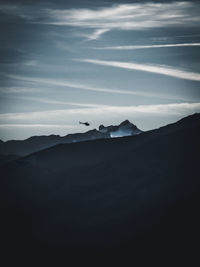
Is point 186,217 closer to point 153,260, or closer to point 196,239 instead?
point 196,239

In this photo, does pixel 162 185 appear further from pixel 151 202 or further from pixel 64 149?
pixel 64 149

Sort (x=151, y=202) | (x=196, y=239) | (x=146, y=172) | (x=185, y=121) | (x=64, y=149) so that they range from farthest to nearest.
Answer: (x=64, y=149) → (x=185, y=121) → (x=146, y=172) → (x=151, y=202) → (x=196, y=239)

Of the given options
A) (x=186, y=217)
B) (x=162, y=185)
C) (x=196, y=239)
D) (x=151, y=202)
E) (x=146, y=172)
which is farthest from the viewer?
(x=146, y=172)

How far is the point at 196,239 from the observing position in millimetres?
53281

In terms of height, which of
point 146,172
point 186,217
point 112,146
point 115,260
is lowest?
point 115,260

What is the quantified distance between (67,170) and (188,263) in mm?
44755

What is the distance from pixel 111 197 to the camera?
70.6 metres

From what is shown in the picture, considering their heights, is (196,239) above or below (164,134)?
below

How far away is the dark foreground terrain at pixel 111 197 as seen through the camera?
56781 mm

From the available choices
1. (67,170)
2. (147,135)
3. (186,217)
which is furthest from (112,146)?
(186,217)

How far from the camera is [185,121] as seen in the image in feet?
309

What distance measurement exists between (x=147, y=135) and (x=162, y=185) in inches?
1069

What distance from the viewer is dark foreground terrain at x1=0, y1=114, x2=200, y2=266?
56.8 metres

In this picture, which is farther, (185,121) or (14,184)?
(185,121)
